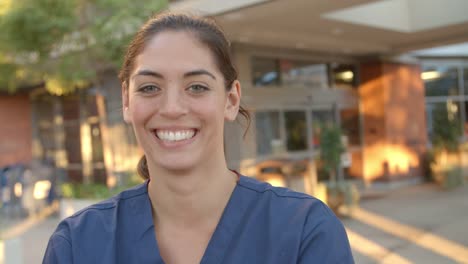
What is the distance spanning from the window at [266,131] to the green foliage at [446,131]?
4811mm

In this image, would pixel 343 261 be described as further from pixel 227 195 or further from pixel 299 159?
pixel 299 159

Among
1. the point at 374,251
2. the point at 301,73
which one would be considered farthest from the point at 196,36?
the point at 301,73

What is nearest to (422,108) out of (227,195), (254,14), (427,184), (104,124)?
(427,184)

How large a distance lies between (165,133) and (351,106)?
12.2m

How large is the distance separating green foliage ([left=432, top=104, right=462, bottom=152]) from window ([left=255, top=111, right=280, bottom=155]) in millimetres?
4811

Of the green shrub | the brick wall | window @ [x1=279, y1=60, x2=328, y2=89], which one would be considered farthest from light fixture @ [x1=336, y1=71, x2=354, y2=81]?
the brick wall

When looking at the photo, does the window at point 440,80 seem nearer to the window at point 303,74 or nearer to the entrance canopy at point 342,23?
the entrance canopy at point 342,23

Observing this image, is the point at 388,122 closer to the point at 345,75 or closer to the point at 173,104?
the point at 345,75

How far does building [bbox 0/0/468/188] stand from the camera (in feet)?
29.5

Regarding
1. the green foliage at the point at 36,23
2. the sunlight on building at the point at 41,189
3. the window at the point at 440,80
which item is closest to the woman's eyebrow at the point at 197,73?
the green foliage at the point at 36,23

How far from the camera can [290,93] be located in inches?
442

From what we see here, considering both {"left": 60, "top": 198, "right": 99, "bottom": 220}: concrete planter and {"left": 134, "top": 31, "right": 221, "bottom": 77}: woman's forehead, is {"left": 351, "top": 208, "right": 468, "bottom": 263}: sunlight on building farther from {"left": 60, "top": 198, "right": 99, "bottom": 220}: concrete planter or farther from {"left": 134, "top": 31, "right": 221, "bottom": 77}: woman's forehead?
{"left": 134, "top": 31, "right": 221, "bottom": 77}: woman's forehead

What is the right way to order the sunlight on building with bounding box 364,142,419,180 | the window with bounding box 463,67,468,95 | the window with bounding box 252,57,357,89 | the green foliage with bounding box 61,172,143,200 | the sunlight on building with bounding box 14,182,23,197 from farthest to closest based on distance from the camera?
the window with bounding box 463,67,468,95 → the sunlight on building with bounding box 364,142,419,180 → the sunlight on building with bounding box 14,182,23,197 → the window with bounding box 252,57,357,89 → the green foliage with bounding box 61,172,143,200

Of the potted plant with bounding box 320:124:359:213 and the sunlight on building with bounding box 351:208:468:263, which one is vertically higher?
the potted plant with bounding box 320:124:359:213
